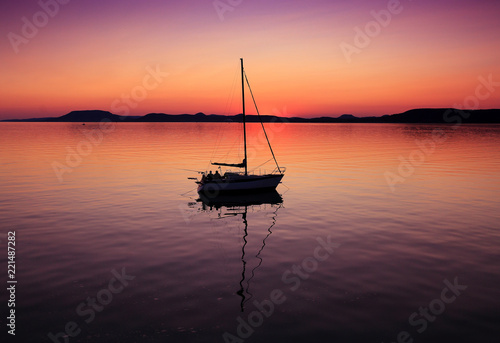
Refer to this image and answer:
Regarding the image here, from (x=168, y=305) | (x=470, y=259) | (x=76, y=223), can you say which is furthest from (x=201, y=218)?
(x=470, y=259)

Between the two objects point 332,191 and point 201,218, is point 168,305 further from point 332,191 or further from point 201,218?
point 332,191

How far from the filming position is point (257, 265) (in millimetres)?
18031

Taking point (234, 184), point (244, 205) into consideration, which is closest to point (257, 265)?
point (244, 205)

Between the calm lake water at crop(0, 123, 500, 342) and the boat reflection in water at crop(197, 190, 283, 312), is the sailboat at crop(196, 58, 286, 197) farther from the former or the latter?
the calm lake water at crop(0, 123, 500, 342)

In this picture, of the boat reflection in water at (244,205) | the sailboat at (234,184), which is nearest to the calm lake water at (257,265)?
the boat reflection in water at (244,205)

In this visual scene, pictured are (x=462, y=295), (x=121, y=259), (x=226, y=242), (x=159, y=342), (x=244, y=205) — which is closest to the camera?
(x=159, y=342)

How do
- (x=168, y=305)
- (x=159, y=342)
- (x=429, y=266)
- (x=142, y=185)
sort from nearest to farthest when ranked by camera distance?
(x=159, y=342) < (x=168, y=305) < (x=429, y=266) < (x=142, y=185)

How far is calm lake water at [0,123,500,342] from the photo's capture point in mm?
12359

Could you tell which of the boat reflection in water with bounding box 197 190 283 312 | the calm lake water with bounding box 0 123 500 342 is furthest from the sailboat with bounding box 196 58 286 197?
the calm lake water with bounding box 0 123 500 342

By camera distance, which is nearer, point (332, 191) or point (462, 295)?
point (462, 295)

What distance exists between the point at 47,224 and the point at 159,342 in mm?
18095

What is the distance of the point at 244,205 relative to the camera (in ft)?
112

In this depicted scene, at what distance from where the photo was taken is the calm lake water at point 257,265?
12359mm

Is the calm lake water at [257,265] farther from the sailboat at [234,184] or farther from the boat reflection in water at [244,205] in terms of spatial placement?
the sailboat at [234,184]
